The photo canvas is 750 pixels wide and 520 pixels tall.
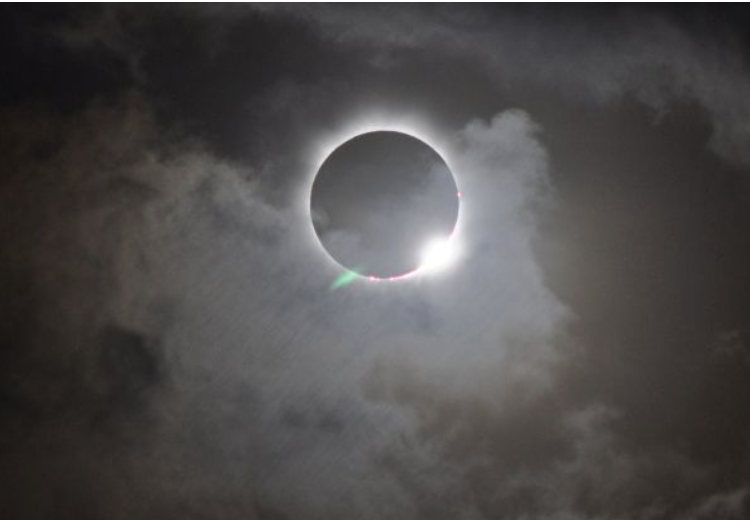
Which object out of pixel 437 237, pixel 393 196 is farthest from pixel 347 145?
pixel 437 237

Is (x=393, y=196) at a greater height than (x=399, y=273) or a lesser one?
greater

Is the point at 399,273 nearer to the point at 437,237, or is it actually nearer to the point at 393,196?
the point at 437,237

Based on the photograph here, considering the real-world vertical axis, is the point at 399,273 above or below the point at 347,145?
below

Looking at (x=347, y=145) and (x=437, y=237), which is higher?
(x=347, y=145)

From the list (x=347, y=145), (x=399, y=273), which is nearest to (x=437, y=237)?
(x=399, y=273)

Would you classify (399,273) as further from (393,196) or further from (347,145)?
(347,145)

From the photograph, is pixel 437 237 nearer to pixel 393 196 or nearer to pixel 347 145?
pixel 393 196
